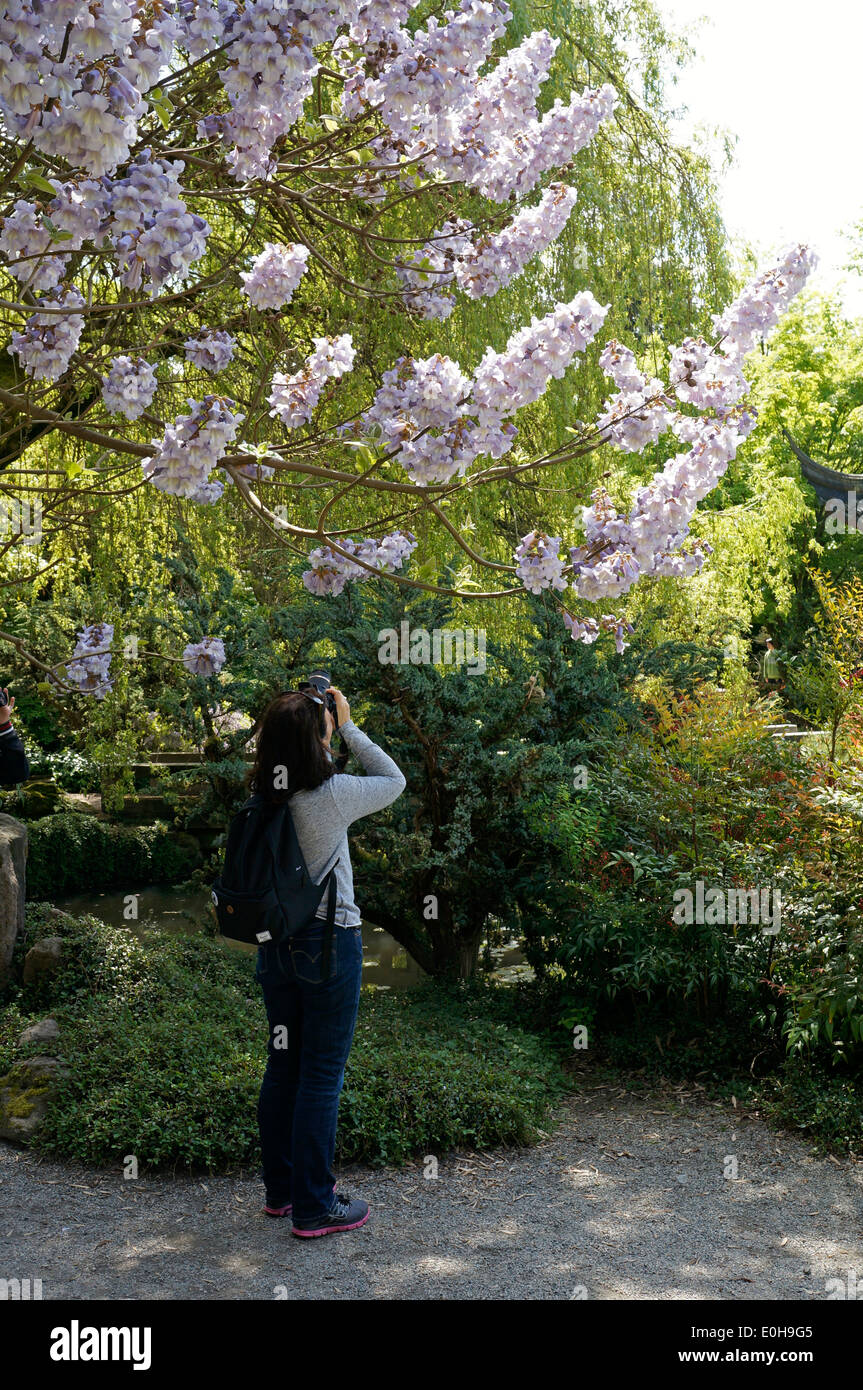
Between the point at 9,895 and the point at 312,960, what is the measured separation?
11.4ft

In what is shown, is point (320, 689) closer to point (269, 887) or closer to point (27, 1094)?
point (269, 887)

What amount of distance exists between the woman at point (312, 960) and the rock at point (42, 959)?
2.82 metres

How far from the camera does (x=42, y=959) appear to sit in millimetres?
6277

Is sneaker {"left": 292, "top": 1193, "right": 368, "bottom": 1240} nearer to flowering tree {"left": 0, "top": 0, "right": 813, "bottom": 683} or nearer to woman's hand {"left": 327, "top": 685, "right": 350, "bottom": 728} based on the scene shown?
woman's hand {"left": 327, "top": 685, "right": 350, "bottom": 728}

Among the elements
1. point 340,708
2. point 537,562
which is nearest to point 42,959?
point 340,708

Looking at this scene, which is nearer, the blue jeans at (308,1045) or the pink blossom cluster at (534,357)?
the pink blossom cluster at (534,357)

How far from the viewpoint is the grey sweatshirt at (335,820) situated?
147 inches

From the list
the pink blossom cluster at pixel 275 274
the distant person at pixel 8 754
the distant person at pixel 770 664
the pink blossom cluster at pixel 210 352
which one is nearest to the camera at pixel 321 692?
the pink blossom cluster at pixel 210 352

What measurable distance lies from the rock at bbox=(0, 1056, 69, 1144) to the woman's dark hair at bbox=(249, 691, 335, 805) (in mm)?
2148

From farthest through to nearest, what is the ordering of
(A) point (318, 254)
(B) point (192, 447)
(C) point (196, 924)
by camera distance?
(C) point (196, 924), (A) point (318, 254), (B) point (192, 447)

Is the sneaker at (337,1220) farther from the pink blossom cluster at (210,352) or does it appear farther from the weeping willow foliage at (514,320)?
the weeping willow foliage at (514,320)

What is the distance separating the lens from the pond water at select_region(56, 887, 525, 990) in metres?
8.52

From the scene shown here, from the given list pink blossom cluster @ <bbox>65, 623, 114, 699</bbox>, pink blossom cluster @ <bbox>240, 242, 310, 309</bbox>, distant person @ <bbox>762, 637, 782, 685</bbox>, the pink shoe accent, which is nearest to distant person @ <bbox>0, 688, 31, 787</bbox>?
pink blossom cluster @ <bbox>65, 623, 114, 699</bbox>

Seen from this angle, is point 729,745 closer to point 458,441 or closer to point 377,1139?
point 377,1139
